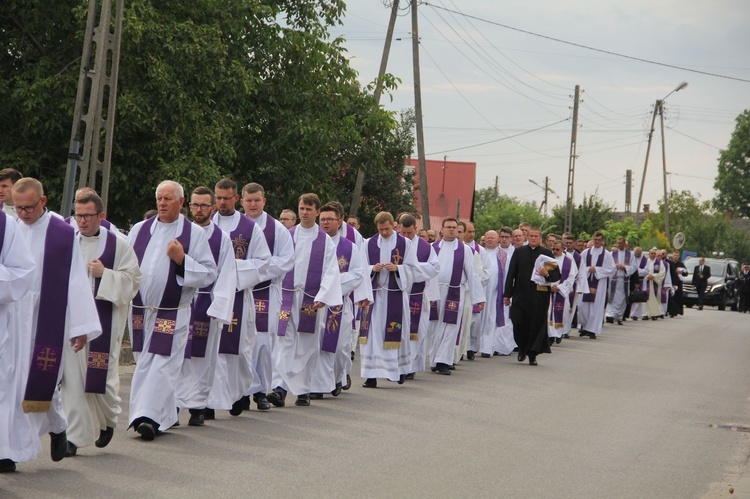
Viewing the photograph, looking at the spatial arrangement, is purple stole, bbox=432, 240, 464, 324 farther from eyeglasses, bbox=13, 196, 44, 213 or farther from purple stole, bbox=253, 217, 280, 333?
eyeglasses, bbox=13, 196, 44, 213

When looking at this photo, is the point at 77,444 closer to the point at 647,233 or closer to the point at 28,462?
the point at 28,462

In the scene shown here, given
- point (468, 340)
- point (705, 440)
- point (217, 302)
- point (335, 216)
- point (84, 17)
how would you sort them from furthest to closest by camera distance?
point (84, 17) → point (468, 340) → point (335, 216) → point (705, 440) → point (217, 302)

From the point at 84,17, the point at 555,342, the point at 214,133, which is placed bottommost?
the point at 555,342

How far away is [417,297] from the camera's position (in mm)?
15102

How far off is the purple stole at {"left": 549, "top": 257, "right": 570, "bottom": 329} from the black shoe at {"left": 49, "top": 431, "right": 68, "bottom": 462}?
15558mm

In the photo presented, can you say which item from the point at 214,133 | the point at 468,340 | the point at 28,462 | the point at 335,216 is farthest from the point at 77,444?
the point at 214,133

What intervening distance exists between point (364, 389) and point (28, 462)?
5.94 m

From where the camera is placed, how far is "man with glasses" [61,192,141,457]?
321 inches

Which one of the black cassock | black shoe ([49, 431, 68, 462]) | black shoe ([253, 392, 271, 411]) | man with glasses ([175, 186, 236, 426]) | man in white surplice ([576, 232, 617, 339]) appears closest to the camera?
black shoe ([49, 431, 68, 462])

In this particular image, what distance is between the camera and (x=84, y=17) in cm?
2141

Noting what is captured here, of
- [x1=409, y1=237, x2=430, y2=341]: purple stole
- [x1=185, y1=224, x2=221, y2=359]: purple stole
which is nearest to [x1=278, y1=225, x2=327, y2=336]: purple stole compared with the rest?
[x1=185, y1=224, x2=221, y2=359]: purple stole

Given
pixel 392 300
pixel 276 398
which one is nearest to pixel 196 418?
pixel 276 398

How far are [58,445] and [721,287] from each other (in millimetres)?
41048

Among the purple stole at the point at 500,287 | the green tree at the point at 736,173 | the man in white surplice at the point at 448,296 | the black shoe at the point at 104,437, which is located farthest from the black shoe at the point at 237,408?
the green tree at the point at 736,173
